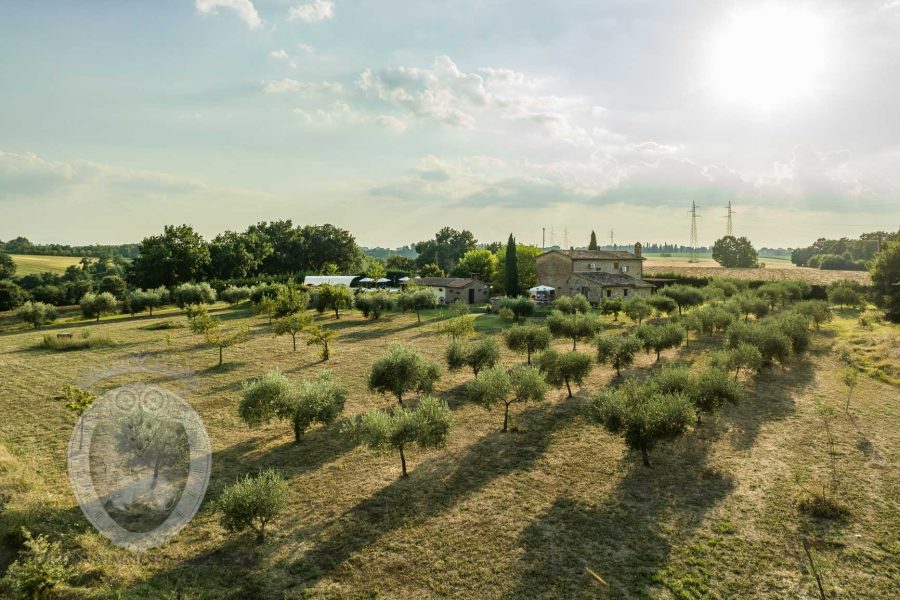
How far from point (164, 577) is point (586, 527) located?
13991mm

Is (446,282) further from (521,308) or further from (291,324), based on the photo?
(291,324)

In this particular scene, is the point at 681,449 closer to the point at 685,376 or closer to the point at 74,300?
the point at 685,376

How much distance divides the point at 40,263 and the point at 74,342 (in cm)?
11878

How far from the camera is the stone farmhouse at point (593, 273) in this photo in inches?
2793

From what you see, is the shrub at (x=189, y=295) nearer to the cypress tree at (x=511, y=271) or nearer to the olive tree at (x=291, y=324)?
the olive tree at (x=291, y=324)

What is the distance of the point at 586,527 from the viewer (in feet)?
51.2

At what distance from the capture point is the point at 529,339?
114 ft

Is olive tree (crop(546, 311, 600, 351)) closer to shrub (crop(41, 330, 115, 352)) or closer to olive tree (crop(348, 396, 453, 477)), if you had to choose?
olive tree (crop(348, 396, 453, 477))

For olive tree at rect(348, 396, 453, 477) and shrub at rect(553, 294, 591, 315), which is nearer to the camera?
olive tree at rect(348, 396, 453, 477)

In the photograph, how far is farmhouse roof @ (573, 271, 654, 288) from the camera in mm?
70625

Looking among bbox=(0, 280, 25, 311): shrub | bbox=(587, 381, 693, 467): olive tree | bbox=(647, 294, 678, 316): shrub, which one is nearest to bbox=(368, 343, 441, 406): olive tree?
bbox=(587, 381, 693, 467): olive tree

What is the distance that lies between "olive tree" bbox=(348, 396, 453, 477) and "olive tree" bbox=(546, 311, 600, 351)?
23.6m

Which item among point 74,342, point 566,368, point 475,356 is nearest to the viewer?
point 566,368

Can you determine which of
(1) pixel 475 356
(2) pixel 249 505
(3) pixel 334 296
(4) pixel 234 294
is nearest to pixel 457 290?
(3) pixel 334 296
